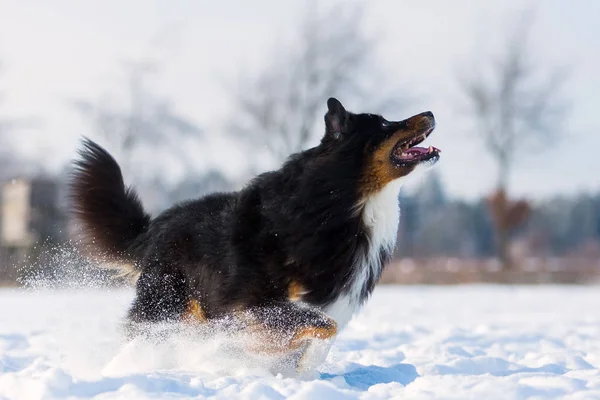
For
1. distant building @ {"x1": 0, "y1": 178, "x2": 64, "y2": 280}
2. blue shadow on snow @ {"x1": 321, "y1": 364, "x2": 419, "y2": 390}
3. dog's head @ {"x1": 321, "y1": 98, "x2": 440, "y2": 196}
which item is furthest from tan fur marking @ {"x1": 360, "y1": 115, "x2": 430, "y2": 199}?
distant building @ {"x1": 0, "y1": 178, "x2": 64, "y2": 280}

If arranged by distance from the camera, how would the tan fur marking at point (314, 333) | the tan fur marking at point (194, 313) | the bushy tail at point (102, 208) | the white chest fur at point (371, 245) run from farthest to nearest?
1. the bushy tail at point (102, 208)
2. the tan fur marking at point (194, 313)
3. the white chest fur at point (371, 245)
4. the tan fur marking at point (314, 333)

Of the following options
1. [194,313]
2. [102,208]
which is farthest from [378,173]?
[102,208]

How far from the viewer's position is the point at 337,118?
4.66 meters

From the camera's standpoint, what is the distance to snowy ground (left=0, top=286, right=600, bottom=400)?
11.8ft

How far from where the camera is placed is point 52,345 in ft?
21.6

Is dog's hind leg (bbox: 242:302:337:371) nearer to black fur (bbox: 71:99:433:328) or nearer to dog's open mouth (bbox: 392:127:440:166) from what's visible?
black fur (bbox: 71:99:433:328)

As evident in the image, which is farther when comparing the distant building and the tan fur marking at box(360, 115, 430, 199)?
the distant building

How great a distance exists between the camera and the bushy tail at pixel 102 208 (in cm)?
568

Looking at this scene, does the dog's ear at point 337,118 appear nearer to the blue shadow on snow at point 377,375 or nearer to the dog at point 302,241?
the dog at point 302,241

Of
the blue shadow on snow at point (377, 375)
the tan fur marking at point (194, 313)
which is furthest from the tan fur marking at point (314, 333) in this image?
the tan fur marking at point (194, 313)

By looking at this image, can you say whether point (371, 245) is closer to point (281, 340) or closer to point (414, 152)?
point (414, 152)

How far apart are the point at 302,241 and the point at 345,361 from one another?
1.59 meters

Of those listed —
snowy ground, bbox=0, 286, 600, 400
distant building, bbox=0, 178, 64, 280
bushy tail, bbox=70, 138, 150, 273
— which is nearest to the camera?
snowy ground, bbox=0, 286, 600, 400

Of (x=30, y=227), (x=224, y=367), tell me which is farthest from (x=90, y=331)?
(x=30, y=227)
